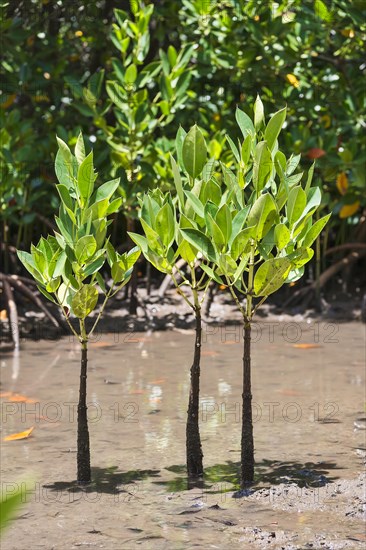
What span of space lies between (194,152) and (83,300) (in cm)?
60

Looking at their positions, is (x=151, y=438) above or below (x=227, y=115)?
below

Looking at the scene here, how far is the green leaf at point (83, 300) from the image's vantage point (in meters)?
3.30

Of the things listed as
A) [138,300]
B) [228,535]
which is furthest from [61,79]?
[228,535]

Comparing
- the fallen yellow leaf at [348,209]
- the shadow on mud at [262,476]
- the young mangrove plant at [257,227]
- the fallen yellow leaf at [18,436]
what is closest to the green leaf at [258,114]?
the young mangrove plant at [257,227]

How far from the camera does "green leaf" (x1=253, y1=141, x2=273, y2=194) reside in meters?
3.19

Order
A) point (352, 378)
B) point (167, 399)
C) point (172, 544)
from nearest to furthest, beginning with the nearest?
point (172, 544), point (167, 399), point (352, 378)

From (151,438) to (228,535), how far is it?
118 cm

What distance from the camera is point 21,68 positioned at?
7078 mm

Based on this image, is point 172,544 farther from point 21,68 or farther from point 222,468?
point 21,68

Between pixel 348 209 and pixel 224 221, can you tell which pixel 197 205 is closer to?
pixel 224 221

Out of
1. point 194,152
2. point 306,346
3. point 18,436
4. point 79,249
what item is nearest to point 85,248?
point 79,249

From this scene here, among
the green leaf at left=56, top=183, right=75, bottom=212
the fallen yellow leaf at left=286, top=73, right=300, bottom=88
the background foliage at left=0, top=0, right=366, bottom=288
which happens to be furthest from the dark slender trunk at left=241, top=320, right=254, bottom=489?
the fallen yellow leaf at left=286, top=73, right=300, bottom=88

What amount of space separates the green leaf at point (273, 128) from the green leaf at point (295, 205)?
10.3 inches

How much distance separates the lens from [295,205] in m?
3.19
